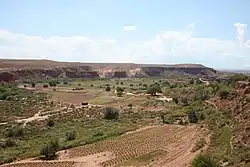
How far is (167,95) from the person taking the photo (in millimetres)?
77062

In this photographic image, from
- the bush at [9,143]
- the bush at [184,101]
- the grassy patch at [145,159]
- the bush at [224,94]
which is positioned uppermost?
the bush at [224,94]

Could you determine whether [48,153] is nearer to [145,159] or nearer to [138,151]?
[138,151]

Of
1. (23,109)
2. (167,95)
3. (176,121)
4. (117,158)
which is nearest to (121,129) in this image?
(176,121)

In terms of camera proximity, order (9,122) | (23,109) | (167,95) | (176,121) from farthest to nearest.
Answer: (167,95), (23,109), (9,122), (176,121)

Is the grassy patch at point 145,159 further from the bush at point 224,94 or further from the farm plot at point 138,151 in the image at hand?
the bush at point 224,94

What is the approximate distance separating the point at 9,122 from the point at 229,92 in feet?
95.1

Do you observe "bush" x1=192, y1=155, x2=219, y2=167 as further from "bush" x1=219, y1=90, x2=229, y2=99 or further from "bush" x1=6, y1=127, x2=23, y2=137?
"bush" x1=219, y1=90, x2=229, y2=99

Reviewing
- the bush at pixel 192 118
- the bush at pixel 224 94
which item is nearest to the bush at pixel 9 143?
the bush at pixel 192 118

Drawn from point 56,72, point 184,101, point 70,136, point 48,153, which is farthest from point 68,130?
point 56,72

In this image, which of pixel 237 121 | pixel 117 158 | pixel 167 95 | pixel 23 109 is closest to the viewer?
pixel 117 158

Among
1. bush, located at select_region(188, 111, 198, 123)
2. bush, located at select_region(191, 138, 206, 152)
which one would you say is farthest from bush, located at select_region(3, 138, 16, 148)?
bush, located at select_region(188, 111, 198, 123)

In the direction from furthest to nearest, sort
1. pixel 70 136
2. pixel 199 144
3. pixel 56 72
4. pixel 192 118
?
pixel 56 72, pixel 192 118, pixel 70 136, pixel 199 144

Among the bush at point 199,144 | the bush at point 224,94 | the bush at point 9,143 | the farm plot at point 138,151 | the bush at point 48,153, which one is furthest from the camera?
the bush at point 224,94

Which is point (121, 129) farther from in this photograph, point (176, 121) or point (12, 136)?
point (12, 136)
